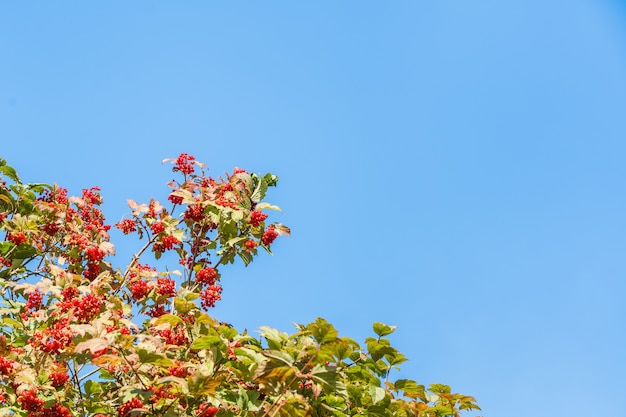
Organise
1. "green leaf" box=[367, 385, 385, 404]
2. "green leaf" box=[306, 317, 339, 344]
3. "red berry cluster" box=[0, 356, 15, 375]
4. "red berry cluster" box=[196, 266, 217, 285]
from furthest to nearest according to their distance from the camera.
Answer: "red berry cluster" box=[196, 266, 217, 285] → "red berry cluster" box=[0, 356, 15, 375] → "green leaf" box=[367, 385, 385, 404] → "green leaf" box=[306, 317, 339, 344]

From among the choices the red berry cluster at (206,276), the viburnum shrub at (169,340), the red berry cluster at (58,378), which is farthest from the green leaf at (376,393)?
the red berry cluster at (206,276)

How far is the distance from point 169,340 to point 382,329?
202 centimetres

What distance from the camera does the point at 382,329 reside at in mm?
6309

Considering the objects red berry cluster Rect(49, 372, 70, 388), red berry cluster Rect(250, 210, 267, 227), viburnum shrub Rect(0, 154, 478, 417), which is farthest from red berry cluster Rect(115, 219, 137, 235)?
red berry cluster Rect(49, 372, 70, 388)

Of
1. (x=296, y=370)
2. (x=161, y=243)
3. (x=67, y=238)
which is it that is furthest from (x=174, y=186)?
(x=296, y=370)

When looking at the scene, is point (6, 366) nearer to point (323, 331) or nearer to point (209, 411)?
point (209, 411)

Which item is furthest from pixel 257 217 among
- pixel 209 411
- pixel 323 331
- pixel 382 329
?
pixel 209 411

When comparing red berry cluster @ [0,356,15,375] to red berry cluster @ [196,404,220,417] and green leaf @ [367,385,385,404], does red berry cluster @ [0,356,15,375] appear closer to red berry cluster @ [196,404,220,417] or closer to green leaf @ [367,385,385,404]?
red berry cluster @ [196,404,220,417]

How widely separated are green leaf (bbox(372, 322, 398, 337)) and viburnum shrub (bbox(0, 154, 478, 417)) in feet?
0.05

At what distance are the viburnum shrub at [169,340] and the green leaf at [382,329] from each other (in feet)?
0.05

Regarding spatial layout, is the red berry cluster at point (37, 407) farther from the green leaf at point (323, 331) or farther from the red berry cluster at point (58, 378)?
the green leaf at point (323, 331)

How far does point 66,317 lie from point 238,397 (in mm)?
1996

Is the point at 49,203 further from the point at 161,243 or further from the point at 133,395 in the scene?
the point at 133,395

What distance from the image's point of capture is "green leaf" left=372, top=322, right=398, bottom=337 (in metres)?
6.28
